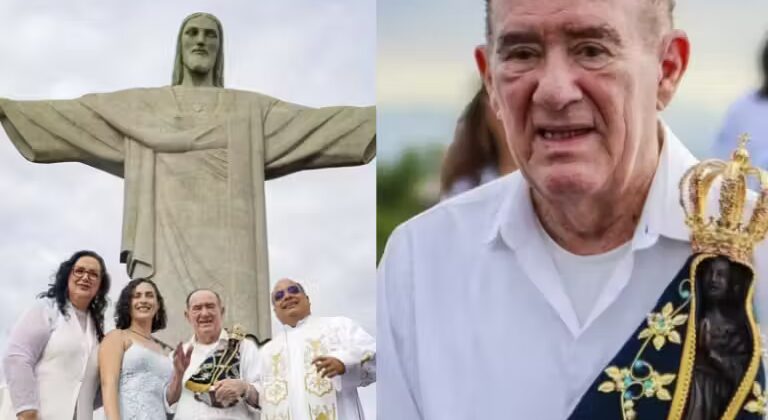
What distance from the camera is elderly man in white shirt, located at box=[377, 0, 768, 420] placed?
6160mm

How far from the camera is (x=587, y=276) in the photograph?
6.27m

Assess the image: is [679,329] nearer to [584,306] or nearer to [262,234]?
[584,306]

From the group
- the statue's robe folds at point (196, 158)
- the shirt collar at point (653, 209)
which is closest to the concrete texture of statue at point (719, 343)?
the shirt collar at point (653, 209)

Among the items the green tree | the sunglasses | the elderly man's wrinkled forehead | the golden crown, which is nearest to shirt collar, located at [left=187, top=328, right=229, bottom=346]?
the elderly man's wrinkled forehead

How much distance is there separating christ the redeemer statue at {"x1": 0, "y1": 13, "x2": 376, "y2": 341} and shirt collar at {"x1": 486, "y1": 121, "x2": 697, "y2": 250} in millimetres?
1182

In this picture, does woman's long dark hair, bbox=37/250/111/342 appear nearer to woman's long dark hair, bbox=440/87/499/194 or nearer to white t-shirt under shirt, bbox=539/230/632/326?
woman's long dark hair, bbox=440/87/499/194

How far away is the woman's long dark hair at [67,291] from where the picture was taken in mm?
7004

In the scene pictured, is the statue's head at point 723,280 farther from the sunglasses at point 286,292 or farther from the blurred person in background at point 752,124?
the sunglasses at point 286,292

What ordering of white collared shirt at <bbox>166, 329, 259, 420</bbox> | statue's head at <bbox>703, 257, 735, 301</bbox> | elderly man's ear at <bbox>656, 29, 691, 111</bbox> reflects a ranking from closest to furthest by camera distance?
statue's head at <bbox>703, 257, 735, 301</bbox> < elderly man's ear at <bbox>656, 29, 691, 111</bbox> < white collared shirt at <bbox>166, 329, 259, 420</bbox>

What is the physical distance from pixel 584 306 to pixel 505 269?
0.34 m

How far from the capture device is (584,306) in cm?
625

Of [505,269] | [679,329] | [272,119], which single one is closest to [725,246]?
[679,329]

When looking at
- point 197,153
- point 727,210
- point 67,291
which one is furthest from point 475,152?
point 67,291

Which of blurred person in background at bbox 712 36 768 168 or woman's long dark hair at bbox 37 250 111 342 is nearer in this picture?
blurred person in background at bbox 712 36 768 168
